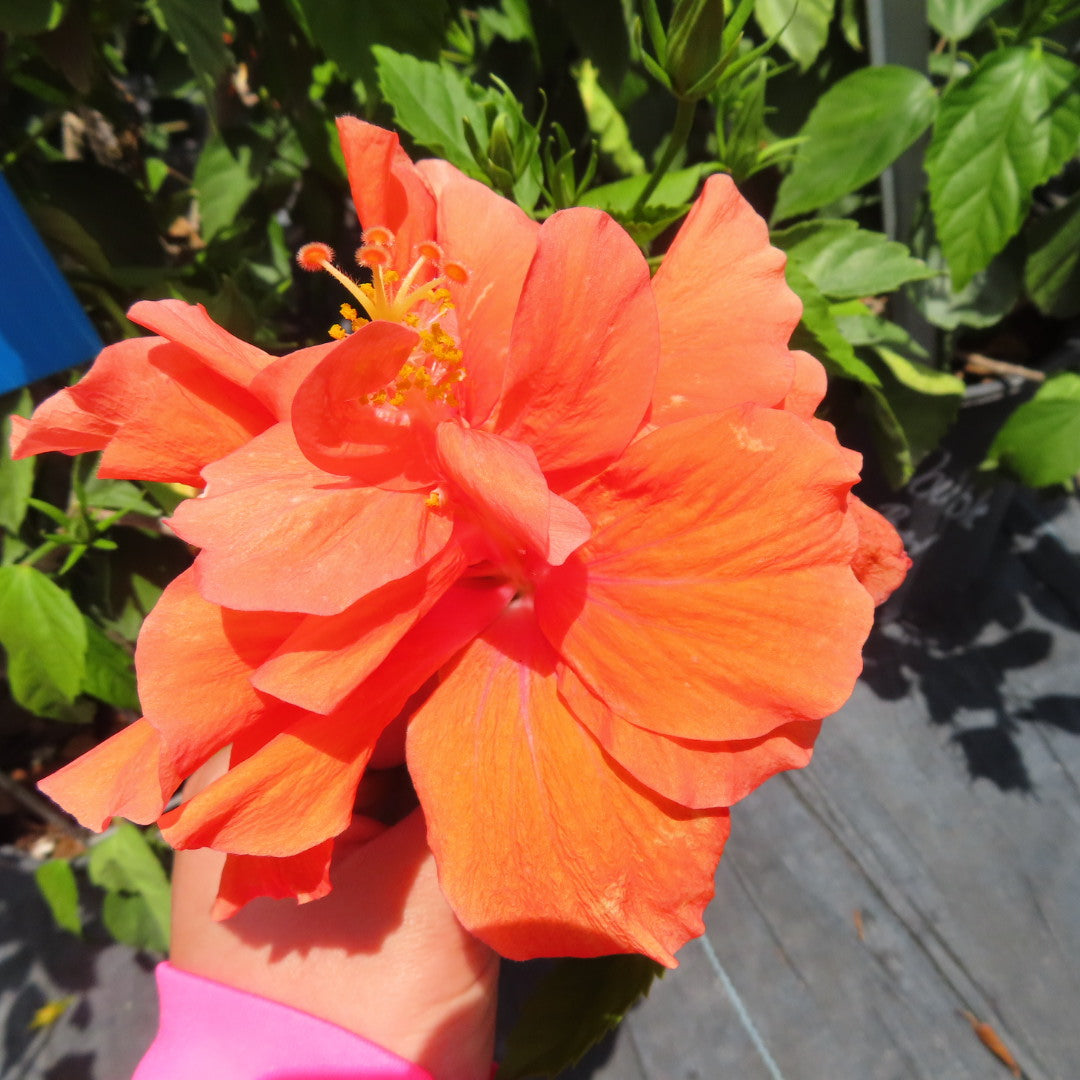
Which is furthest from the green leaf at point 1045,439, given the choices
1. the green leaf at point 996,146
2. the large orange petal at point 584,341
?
the large orange petal at point 584,341

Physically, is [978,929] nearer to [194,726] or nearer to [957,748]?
[957,748]

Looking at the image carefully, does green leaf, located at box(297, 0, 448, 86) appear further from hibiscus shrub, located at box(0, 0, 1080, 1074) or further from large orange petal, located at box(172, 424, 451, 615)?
large orange petal, located at box(172, 424, 451, 615)

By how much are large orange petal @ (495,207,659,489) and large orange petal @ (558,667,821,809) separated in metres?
0.15

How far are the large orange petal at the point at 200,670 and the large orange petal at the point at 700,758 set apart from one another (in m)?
0.18

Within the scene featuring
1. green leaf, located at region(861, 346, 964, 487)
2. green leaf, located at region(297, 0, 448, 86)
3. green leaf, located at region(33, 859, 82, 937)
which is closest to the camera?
green leaf, located at region(297, 0, 448, 86)

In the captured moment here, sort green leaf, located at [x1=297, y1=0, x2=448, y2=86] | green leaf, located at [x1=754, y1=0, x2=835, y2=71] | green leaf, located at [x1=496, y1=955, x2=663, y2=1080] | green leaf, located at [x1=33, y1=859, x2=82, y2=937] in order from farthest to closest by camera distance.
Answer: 1. green leaf, located at [x1=33, y1=859, x2=82, y2=937]
2. green leaf, located at [x1=754, y1=0, x2=835, y2=71]
3. green leaf, located at [x1=297, y1=0, x2=448, y2=86]
4. green leaf, located at [x1=496, y1=955, x2=663, y2=1080]

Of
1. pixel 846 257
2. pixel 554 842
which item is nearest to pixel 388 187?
pixel 554 842

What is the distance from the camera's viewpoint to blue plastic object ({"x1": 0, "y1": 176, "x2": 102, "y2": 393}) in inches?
26.1

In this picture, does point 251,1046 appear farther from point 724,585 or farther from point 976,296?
point 976,296

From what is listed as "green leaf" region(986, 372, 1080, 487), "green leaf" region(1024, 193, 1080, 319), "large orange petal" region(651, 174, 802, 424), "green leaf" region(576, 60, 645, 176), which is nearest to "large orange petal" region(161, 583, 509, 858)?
"large orange petal" region(651, 174, 802, 424)

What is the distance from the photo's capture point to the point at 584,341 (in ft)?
1.47

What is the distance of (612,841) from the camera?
1.51 ft

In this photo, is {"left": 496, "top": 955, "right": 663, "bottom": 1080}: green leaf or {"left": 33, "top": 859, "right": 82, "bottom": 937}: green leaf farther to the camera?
{"left": 33, "top": 859, "right": 82, "bottom": 937}: green leaf

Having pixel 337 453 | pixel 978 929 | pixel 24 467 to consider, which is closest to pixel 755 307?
pixel 337 453
